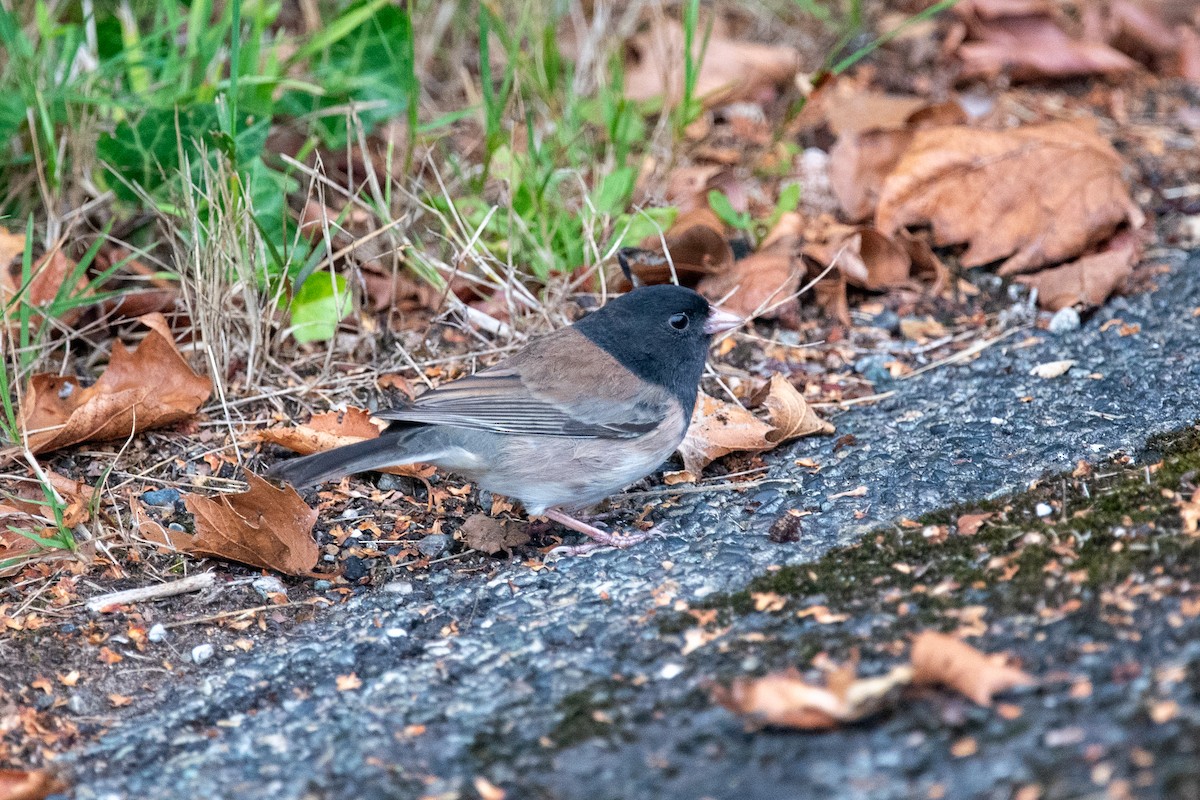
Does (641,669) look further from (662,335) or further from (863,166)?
(863,166)

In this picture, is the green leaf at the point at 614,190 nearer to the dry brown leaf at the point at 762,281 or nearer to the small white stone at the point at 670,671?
the dry brown leaf at the point at 762,281

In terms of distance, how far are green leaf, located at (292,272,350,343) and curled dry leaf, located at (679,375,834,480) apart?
1127 millimetres

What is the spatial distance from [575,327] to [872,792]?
175cm

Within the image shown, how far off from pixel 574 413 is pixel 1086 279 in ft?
5.67

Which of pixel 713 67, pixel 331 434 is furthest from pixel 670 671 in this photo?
pixel 713 67

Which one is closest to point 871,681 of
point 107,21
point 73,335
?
point 73,335

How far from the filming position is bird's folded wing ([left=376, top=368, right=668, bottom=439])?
3016mm

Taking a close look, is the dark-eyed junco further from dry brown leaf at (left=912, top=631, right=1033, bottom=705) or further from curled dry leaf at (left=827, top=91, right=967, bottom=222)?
curled dry leaf at (left=827, top=91, right=967, bottom=222)

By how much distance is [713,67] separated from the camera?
16.3ft

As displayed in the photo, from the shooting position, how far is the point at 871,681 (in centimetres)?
190

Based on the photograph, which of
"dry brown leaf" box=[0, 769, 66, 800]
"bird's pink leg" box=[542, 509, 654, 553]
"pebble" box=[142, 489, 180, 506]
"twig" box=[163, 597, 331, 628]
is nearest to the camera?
"dry brown leaf" box=[0, 769, 66, 800]

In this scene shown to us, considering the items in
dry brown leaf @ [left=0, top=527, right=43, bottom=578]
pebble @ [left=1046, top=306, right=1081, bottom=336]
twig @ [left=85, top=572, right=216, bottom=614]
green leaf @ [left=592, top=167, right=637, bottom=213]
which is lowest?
twig @ [left=85, top=572, right=216, bottom=614]

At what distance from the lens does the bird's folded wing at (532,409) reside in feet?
9.89

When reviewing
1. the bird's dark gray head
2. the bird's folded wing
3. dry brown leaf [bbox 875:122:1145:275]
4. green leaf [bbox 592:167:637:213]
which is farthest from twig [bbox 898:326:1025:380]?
green leaf [bbox 592:167:637:213]
